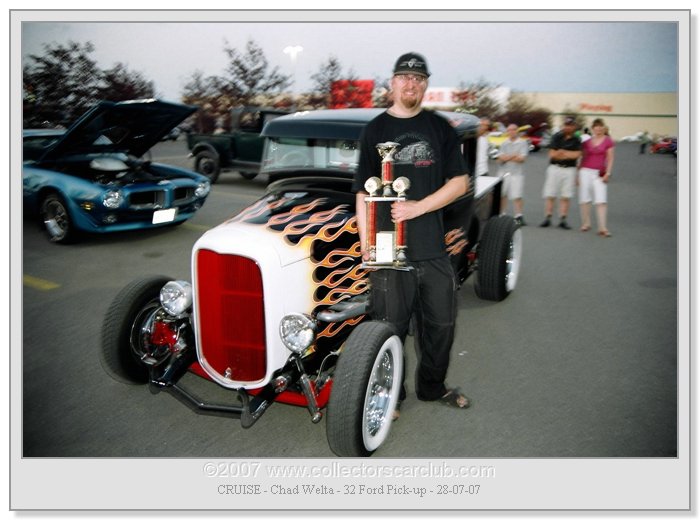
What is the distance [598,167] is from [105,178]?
694 cm

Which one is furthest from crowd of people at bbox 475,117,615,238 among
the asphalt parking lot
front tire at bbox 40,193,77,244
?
front tire at bbox 40,193,77,244

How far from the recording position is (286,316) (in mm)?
2795

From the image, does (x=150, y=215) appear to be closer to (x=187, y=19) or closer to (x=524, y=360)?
(x=187, y=19)

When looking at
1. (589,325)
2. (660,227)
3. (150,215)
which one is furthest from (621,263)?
(150,215)

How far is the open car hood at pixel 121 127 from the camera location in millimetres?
6152

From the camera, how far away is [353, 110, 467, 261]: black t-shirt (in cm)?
282

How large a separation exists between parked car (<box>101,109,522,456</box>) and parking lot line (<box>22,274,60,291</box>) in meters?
2.71

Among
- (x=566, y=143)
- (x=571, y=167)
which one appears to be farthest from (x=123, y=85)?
(x=571, y=167)

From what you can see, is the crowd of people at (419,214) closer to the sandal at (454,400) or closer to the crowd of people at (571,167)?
the sandal at (454,400)

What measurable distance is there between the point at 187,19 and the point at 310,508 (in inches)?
102

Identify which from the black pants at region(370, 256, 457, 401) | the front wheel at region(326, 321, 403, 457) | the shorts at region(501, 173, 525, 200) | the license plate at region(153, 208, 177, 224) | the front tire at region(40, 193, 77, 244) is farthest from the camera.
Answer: the shorts at region(501, 173, 525, 200)

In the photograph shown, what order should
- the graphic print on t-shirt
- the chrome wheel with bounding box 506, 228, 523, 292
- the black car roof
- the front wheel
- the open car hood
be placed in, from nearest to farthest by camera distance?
the front wheel
the graphic print on t-shirt
the black car roof
the chrome wheel with bounding box 506, 228, 523, 292
the open car hood

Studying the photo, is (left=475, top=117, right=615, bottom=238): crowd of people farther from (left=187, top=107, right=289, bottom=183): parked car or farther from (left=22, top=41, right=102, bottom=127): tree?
(left=187, top=107, right=289, bottom=183): parked car

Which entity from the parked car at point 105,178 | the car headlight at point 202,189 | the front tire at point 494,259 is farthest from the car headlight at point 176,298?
the car headlight at point 202,189
